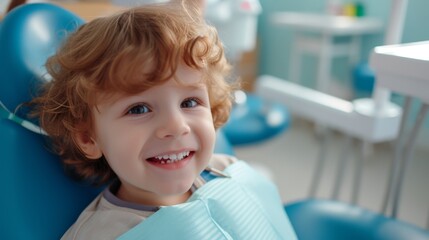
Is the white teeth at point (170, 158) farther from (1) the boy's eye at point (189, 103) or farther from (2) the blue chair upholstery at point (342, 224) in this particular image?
(2) the blue chair upholstery at point (342, 224)

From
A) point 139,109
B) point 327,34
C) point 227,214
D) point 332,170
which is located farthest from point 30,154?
point 327,34

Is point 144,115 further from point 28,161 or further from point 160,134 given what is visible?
point 28,161

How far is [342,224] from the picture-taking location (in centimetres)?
94

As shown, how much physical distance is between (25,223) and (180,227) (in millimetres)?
243

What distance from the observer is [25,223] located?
64 centimetres

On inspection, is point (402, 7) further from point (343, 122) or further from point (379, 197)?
point (379, 197)

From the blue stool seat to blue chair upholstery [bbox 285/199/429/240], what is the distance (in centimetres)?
55

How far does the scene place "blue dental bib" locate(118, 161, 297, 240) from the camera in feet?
1.96

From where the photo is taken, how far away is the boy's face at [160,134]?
0.59 m

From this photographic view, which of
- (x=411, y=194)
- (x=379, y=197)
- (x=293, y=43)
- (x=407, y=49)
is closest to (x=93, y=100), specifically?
(x=407, y=49)

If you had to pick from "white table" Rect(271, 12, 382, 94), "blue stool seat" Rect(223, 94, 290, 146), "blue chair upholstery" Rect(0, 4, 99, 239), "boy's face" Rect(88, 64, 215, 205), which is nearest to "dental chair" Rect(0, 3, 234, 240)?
"blue chair upholstery" Rect(0, 4, 99, 239)

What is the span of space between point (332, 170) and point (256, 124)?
881 millimetres

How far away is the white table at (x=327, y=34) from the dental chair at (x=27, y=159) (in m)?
2.05

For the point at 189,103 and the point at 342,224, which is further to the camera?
the point at 342,224
